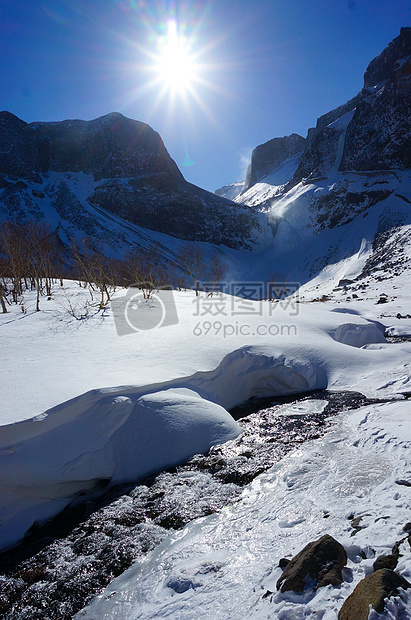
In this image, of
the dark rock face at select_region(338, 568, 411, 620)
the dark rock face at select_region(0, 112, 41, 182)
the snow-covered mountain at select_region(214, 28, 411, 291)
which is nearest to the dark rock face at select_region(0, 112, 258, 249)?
the dark rock face at select_region(0, 112, 41, 182)

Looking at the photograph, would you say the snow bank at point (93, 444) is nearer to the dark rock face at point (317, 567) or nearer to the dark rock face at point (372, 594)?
the dark rock face at point (317, 567)

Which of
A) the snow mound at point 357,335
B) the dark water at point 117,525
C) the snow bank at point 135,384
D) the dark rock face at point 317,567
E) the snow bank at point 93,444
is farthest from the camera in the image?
the snow mound at point 357,335

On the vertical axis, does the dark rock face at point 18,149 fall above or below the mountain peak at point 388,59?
below

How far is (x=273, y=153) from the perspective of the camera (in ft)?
435

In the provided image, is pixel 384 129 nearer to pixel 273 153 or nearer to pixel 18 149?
pixel 273 153

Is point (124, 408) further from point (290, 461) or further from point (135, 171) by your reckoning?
point (135, 171)

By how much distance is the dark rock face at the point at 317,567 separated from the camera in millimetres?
2689

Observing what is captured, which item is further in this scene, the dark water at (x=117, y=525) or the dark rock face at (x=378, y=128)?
the dark rock face at (x=378, y=128)

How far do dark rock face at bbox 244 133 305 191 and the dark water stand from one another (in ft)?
468

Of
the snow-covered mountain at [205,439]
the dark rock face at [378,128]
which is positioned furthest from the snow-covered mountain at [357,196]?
the snow-covered mountain at [205,439]

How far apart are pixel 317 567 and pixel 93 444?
4.34 meters

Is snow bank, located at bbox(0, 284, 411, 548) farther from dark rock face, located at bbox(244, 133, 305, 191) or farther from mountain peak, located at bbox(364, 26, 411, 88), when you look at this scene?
dark rock face, located at bbox(244, 133, 305, 191)

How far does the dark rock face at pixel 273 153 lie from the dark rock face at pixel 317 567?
145216 millimetres

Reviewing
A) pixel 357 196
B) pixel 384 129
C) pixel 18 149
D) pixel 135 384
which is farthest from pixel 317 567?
pixel 18 149
